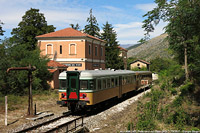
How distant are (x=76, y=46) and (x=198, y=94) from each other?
69.1 feet

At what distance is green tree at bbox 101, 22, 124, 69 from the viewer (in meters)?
56.3

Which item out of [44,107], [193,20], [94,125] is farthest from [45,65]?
[193,20]

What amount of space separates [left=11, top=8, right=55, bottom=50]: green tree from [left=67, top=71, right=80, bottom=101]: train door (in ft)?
103

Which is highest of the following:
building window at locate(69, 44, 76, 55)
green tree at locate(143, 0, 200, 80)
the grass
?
building window at locate(69, 44, 76, 55)

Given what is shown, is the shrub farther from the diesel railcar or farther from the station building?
the station building

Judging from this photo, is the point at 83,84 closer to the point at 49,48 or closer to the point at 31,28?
the point at 49,48

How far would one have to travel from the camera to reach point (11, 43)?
23.4m

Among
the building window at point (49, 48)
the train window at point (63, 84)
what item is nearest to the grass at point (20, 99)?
the train window at point (63, 84)

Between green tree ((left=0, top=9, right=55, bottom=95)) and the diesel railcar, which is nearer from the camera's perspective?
the diesel railcar

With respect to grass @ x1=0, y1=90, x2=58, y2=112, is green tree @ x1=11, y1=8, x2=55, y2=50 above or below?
above

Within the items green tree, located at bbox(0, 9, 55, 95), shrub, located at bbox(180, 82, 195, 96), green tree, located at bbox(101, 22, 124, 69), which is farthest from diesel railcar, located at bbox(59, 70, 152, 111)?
green tree, located at bbox(101, 22, 124, 69)

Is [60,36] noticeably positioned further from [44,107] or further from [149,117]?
[149,117]

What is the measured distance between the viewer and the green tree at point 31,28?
44625 millimetres

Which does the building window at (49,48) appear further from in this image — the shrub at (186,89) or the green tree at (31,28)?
the shrub at (186,89)
